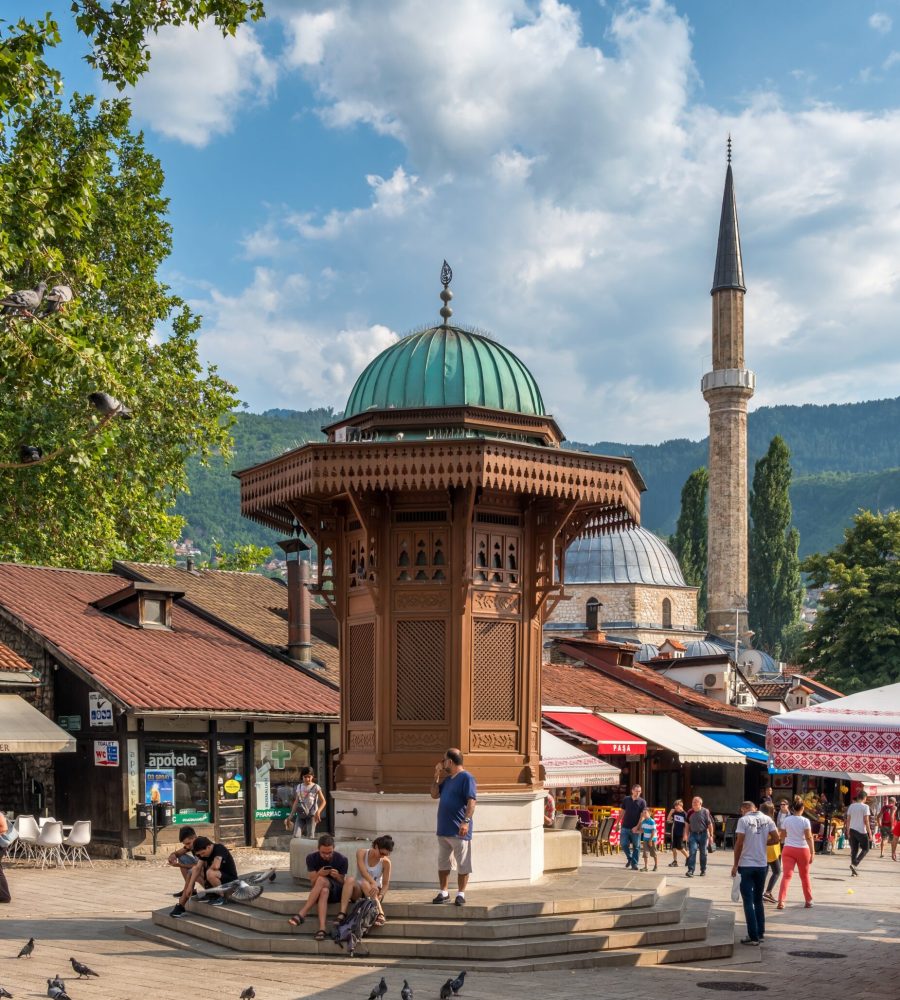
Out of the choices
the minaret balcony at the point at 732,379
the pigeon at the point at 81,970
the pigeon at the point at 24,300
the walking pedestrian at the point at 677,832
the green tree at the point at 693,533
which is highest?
the minaret balcony at the point at 732,379

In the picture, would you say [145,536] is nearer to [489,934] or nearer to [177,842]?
[177,842]

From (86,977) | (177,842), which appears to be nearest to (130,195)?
(177,842)

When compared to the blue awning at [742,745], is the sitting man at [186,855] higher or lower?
higher

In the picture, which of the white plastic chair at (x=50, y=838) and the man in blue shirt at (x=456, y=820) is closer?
the man in blue shirt at (x=456, y=820)

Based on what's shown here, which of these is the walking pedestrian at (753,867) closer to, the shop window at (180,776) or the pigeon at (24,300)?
the pigeon at (24,300)

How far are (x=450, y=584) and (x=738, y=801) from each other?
23.4 m

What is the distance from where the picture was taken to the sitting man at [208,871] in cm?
1216

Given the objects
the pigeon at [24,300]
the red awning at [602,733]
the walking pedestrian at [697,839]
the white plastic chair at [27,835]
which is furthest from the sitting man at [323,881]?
the red awning at [602,733]

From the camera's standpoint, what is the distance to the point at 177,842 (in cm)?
2042

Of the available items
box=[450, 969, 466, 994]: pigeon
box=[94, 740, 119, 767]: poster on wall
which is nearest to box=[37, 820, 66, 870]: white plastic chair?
box=[94, 740, 119, 767]: poster on wall

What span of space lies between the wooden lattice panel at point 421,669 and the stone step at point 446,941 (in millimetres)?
2230

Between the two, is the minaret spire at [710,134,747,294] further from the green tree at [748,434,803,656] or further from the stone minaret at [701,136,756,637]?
the green tree at [748,434,803,656]

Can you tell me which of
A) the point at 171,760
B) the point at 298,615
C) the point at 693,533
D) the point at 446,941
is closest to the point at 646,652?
the point at 693,533

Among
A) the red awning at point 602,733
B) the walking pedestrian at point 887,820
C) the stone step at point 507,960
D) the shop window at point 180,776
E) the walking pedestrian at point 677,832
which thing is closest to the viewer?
the stone step at point 507,960
